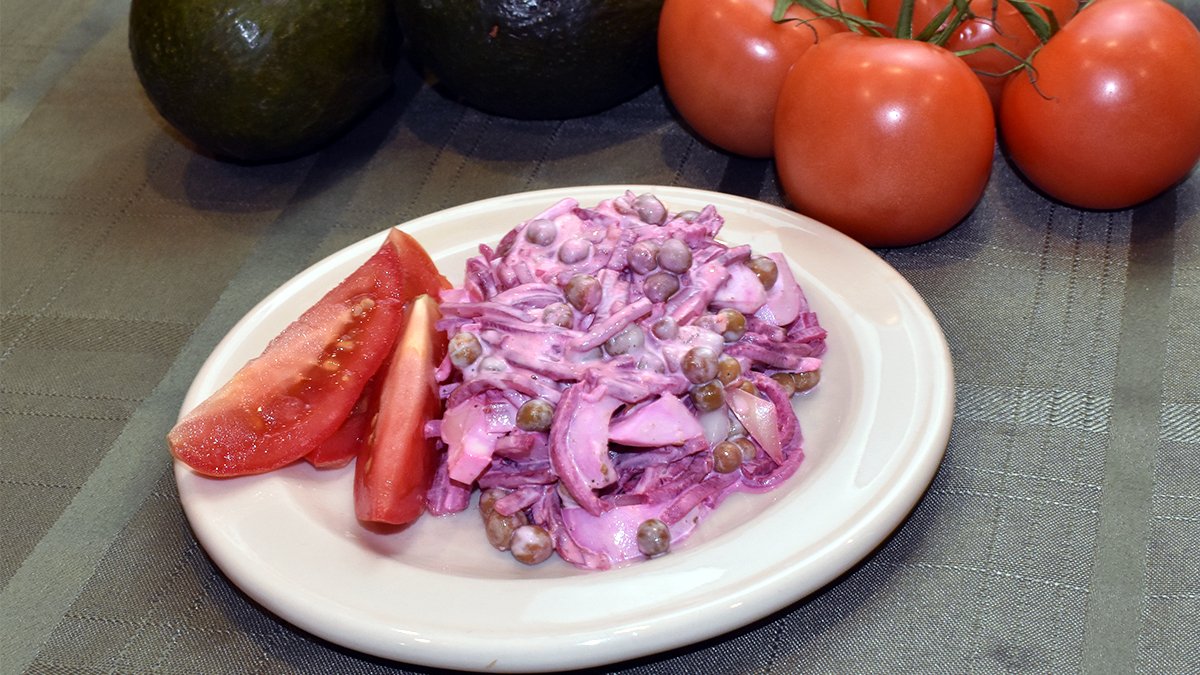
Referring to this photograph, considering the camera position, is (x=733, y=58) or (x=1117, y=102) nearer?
(x=1117, y=102)

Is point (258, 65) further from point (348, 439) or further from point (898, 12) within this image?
point (898, 12)

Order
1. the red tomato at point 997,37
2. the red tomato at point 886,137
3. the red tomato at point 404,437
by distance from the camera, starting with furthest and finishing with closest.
Answer: the red tomato at point 997,37 → the red tomato at point 886,137 → the red tomato at point 404,437

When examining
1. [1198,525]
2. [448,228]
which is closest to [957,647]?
[1198,525]

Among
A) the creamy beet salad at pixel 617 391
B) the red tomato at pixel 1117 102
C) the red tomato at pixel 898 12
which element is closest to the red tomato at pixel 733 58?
the red tomato at pixel 898 12

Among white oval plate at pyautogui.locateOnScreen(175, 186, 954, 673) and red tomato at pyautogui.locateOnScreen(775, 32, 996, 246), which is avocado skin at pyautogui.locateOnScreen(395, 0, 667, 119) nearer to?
red tomato at pyautogui.locateOnScreen(775, 32, 996, 246)

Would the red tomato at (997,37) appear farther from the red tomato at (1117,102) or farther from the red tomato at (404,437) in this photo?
the red tomato at (404,437)

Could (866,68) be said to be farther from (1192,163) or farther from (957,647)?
(957,647)

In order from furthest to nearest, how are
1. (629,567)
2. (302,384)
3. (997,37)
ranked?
(997,37) < (302,384) < (629,567)

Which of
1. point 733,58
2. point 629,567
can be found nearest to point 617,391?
point 629,567
